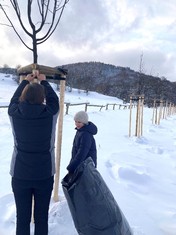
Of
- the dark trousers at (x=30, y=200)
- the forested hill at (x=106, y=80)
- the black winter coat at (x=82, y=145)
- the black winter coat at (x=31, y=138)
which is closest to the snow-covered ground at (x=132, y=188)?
the dark trousers at (x=30, y=200)

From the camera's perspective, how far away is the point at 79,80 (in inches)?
2771

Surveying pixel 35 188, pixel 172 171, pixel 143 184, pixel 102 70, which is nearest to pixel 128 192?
pixel 143 184

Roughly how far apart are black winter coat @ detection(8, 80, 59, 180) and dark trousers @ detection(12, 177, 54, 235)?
0.07 meters

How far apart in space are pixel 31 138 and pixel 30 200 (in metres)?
0.59

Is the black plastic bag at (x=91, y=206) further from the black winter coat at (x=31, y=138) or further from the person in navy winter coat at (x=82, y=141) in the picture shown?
the person in navy winter coat at (x=82, y=141)

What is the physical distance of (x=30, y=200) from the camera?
2.89 m

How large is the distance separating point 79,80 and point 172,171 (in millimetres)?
64104

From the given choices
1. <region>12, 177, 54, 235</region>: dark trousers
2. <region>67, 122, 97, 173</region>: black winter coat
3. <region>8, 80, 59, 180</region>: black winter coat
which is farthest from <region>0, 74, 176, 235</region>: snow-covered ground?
<region>8, 80, 59, 180</region>: black winter coat

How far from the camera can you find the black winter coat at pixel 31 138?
2.76m

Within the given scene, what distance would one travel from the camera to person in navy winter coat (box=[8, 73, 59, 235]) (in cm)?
276

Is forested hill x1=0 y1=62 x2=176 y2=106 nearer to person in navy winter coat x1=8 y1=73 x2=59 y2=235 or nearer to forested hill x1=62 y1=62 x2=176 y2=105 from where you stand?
forested hill x1=62 y1=62 x2=176 y2=105

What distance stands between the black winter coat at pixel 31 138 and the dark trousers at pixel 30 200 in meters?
0.07

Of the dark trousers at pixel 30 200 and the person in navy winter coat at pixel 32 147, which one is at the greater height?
the person in navy winter coat at pixel 32 147

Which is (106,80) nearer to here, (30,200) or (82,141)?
(82,141)
